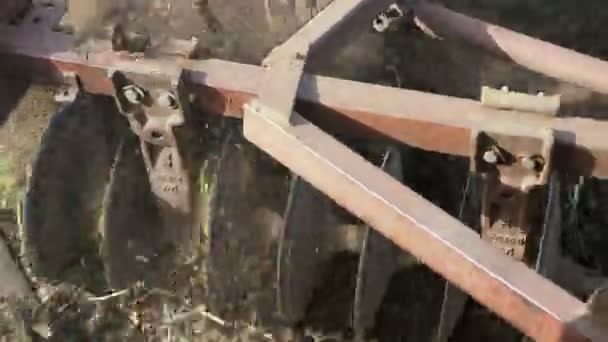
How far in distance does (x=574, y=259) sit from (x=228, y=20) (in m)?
1.18

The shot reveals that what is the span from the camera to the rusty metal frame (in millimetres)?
1415

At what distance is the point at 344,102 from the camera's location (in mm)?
1742

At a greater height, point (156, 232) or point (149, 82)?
point (149, 82)

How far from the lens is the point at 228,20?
264 cm

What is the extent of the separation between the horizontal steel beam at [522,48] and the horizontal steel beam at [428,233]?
0.51m

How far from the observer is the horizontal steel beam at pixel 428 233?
137 centimetres

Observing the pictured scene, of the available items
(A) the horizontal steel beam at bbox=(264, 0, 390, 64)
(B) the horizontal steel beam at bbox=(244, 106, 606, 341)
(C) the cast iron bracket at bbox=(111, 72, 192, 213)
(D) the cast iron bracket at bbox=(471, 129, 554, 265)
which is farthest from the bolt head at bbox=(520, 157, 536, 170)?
(C) the cast iron bracket at bbox=(111, 72, 192, 213)

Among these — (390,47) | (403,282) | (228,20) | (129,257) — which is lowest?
(129,257)

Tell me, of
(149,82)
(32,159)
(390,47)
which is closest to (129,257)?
(32,159)

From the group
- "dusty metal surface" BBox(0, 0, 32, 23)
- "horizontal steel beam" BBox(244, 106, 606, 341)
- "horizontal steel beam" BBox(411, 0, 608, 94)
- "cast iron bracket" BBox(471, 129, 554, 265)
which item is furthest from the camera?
"dusty metal surface" BBox(0, 0, 32, 23)

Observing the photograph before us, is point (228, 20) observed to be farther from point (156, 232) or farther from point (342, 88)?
point (342, 88)

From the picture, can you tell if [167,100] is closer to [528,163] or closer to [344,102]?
[344,102]

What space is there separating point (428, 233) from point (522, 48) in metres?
0.63

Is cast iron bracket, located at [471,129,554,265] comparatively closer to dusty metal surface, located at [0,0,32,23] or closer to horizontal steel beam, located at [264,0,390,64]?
horizontal steel beam, located at [264,0,390,64]
